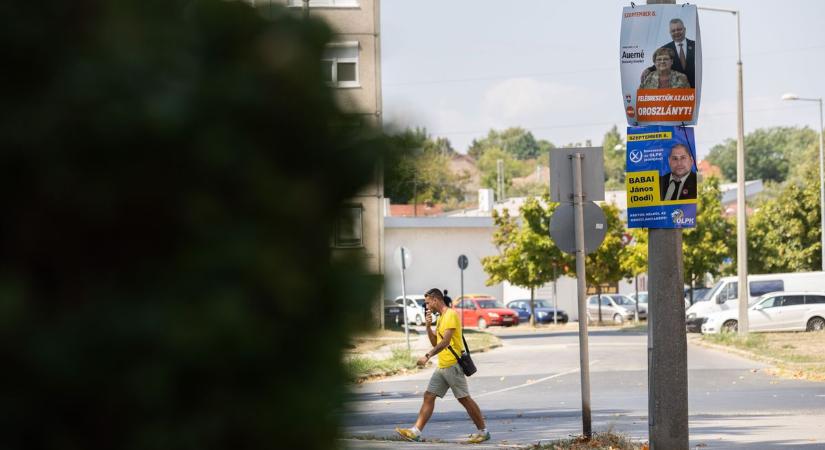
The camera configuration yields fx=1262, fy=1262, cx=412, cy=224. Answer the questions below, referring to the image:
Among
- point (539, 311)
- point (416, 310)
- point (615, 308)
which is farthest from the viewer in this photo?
point (539, 311)

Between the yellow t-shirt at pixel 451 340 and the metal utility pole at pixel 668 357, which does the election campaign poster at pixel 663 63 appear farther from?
the yellow t-shirt at pixel 451 340

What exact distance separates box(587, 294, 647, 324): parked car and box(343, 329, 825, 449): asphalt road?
90.8 feet

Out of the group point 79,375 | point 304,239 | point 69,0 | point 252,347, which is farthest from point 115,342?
point 69,0

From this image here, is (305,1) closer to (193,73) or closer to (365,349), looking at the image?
(193,73)

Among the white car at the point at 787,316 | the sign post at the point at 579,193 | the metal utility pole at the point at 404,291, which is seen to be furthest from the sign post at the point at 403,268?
the white car at the point at 787,316

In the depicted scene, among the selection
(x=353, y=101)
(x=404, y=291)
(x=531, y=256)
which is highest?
(x=531, y=256)

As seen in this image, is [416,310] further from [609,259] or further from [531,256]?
[609,259]

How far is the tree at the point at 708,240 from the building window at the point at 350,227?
160ft

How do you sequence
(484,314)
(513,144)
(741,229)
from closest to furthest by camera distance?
(741,229) → (484,314) → (513,144)

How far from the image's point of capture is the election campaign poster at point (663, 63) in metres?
10.3

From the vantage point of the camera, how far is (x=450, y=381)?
13.7 meters

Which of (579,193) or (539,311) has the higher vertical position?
(579,193)

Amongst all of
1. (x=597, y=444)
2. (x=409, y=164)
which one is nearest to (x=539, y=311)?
(x=597, y=444)

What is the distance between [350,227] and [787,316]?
129 ft
